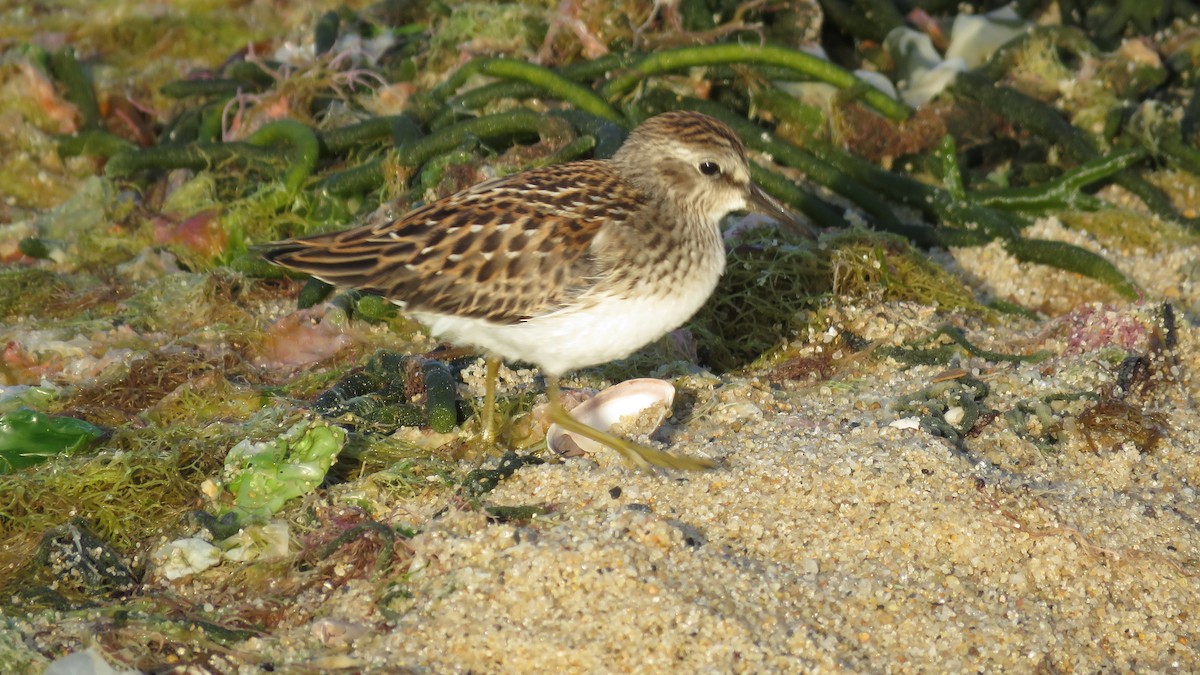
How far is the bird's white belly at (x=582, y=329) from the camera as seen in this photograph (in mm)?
5207

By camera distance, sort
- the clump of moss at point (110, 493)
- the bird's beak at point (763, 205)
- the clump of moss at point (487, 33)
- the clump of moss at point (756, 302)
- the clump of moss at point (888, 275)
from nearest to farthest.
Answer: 1. the clump of moss at point (110, 493)
2. the bird's beak at point (763, 205)
3. the clump of moss at point (756, 302)
4. the clump of moss at point (888, 275)
5. the clump of moss at point (487, 33)

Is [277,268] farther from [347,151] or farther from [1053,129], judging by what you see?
[1053,129]

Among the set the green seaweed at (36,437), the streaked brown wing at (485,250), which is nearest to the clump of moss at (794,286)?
the streaked brown wing at (485,250)

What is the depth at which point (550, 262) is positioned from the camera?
5250mm

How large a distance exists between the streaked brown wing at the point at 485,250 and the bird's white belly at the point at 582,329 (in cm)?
7

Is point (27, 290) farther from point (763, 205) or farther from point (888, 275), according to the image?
point (888, 275)

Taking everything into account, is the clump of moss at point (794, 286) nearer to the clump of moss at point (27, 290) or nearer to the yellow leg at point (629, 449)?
the yellow leg at point (629, 449)

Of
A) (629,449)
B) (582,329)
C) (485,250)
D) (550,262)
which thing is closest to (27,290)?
(485,250)

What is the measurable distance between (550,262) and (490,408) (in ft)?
2.57

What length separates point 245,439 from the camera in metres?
5.31

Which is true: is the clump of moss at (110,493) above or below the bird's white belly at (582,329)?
below

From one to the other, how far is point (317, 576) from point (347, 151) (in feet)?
13.1

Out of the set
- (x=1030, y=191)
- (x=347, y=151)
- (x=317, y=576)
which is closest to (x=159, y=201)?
(x=347, y=151)

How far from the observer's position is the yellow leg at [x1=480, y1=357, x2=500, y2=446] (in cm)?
563
